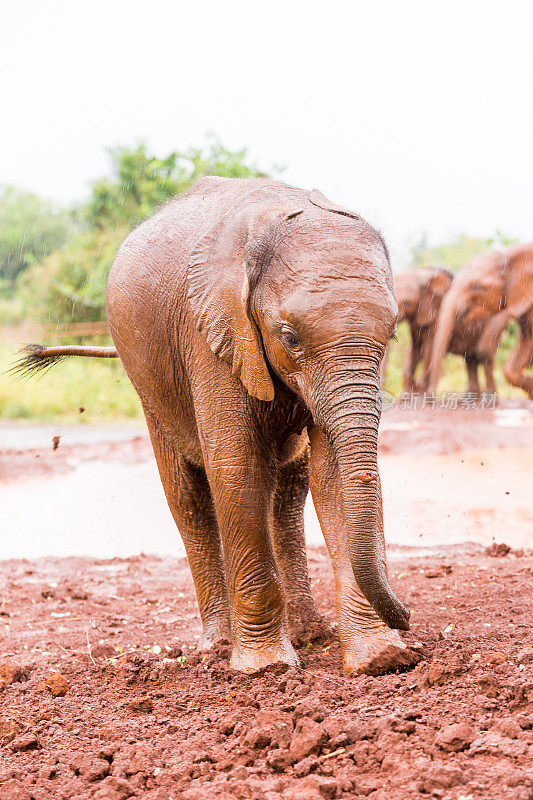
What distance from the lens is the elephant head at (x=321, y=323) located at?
156 inches

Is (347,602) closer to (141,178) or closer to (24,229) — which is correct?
(141,178)

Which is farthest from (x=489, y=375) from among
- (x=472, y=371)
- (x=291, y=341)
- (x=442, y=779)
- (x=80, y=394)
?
(x=442, y=779)

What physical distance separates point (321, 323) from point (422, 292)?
55.2 ft

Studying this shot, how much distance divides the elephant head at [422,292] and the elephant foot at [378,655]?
52.2 ft

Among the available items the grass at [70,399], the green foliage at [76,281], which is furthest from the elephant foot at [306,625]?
the green foliage at [76,281]

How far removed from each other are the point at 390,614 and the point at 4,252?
167 feet

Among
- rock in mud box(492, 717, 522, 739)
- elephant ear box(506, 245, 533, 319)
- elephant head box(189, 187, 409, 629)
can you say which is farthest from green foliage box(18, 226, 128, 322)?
rock in mud box(492, 717, 522, 739)

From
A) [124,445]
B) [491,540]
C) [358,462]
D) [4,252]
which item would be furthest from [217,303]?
[4,252]

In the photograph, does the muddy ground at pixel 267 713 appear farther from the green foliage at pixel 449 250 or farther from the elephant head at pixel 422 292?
the green foliage at pixel 449 250

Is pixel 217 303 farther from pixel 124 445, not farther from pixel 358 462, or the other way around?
pixel 124 445

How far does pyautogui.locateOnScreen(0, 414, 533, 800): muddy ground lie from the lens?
10.7 ft

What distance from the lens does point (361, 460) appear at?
12.9 feet

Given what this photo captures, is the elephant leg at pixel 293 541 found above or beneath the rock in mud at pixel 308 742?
beneath

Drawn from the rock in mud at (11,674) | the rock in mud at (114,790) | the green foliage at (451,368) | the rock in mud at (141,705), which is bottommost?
the green foliage at (451,368)
